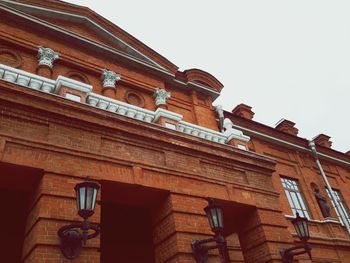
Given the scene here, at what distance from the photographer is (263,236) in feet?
27.3

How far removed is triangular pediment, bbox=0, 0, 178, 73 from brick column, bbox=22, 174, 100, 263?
774 cm

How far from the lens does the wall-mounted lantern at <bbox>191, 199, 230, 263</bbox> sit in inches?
257

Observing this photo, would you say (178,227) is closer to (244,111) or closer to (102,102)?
(102,102)

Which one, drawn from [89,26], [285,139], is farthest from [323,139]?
[89,26]

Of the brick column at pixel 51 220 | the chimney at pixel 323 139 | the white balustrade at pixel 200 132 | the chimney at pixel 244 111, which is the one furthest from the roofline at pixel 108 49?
the chimney at pixel 323 139

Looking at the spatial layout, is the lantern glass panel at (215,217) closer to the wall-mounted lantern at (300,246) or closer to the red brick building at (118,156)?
the red brick building at (118,156)

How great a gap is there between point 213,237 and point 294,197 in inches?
385

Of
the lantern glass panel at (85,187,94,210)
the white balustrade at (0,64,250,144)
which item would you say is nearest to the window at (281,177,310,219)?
the white balustrade at (0,64,250,144)

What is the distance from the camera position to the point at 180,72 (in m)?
15.0

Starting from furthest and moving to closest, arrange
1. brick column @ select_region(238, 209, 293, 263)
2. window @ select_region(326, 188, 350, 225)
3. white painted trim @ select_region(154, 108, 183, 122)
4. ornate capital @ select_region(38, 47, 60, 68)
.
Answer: window @ select_region(326, 188, 350, 225)
ornate capital @ select_region(38, 47, 60, 68)
white painted trim @ select_region(154, 108, 183, 122)
brick column @ select_region(238, 209, 293, 263)

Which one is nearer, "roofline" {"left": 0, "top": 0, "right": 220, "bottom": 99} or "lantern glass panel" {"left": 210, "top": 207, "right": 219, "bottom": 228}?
"lantern glass panel" {"left": 210, "top": 207, "right": 219, "bottom": 228}

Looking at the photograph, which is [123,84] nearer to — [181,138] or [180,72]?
[180,72]

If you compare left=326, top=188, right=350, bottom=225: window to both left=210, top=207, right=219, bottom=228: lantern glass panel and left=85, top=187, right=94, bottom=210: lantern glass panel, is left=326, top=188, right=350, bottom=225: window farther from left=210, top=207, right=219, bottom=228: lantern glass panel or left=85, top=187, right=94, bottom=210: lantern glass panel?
left=85, top=187, right=94, bottom=210: lantern glass panel

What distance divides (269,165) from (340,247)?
7.23m
